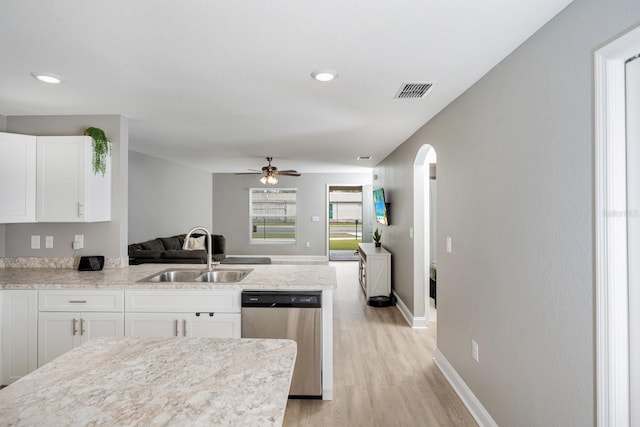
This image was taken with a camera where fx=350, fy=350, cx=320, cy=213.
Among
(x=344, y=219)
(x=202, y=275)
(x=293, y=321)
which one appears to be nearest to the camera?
(x=293, y=321)

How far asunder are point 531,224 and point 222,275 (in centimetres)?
255

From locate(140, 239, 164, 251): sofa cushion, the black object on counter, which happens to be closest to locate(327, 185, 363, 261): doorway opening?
locate(140, 239, 164, 251): sofa cushion

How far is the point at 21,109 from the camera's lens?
3117 mm

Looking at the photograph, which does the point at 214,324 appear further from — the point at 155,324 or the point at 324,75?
the point at 324,75

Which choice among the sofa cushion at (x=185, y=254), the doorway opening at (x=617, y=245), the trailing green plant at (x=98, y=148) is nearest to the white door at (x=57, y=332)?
the trailing green plant at (x=98, y=148)

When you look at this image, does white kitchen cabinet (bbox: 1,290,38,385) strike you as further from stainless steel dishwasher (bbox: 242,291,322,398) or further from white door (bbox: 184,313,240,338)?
stainless steel dishwasher (bbox: 242,291,322,398)

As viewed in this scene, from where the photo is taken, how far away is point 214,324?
8.73ft

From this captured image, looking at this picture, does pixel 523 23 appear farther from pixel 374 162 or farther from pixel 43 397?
pixel 374 162

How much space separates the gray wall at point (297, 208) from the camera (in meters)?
9.36

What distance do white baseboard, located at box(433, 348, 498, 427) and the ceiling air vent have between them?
2.25 meters

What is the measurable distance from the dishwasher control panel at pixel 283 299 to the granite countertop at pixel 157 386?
1236mm

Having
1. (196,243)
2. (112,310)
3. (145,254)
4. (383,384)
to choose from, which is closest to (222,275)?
(112,310)

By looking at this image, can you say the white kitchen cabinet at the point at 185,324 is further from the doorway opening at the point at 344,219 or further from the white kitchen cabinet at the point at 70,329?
the doorway opening at the point at 344,219

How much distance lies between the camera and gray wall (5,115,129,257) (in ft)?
10.8
